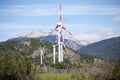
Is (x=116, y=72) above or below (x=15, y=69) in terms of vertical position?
below

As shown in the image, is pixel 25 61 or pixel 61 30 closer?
pixel 25 61

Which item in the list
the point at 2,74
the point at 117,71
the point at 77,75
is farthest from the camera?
the point at 77,75

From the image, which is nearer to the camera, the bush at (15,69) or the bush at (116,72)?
the bush at (116,72)

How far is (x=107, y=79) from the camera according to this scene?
53.6m

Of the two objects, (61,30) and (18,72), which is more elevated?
(61,30)

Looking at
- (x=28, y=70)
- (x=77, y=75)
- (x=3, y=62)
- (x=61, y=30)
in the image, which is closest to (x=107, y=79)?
(x=77, y=75)

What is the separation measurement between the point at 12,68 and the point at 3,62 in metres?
1.87

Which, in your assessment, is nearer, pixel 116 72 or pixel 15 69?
pixel 116 72

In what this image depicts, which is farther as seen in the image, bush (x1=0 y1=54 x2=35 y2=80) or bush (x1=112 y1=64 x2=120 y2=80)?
bush (x1=0 y1=54 x2=35 y2=80)

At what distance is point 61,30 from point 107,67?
364 feet

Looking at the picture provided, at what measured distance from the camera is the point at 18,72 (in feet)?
179

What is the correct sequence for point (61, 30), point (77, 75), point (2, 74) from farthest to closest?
point (61, 30)
point (77, 75)
point (2, 74)

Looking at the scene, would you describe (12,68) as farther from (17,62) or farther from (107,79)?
(107,79)

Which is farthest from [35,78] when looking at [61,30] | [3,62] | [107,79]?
[61,30]
